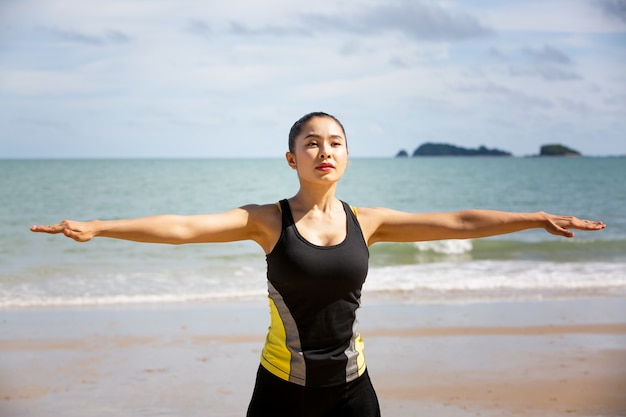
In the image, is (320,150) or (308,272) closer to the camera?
→ (308,272)

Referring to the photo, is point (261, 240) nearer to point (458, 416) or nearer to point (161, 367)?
point (458, 416)

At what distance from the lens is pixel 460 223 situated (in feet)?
10.8

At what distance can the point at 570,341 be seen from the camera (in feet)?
26.7

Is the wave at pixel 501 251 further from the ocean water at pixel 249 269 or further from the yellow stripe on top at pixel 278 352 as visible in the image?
the yellow stripe on top at pixel 278 352

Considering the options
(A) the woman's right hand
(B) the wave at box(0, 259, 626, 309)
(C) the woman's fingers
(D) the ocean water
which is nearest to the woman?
(A) the woman's right hand

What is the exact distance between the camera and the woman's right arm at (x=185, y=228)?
2725 millimetres

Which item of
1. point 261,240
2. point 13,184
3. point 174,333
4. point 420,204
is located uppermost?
point 13,184

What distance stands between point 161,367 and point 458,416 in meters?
3.01

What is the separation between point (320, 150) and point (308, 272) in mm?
518

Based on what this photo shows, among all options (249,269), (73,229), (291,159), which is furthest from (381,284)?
(73,229)

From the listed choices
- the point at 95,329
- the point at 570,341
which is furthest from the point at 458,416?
the point at 95,329

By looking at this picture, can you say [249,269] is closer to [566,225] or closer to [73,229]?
[566,225]

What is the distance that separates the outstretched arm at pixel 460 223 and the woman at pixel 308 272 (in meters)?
0.14

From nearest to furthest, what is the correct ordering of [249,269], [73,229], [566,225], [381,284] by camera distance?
[73,229]
[566,225]
[381,284]
[249,269]
